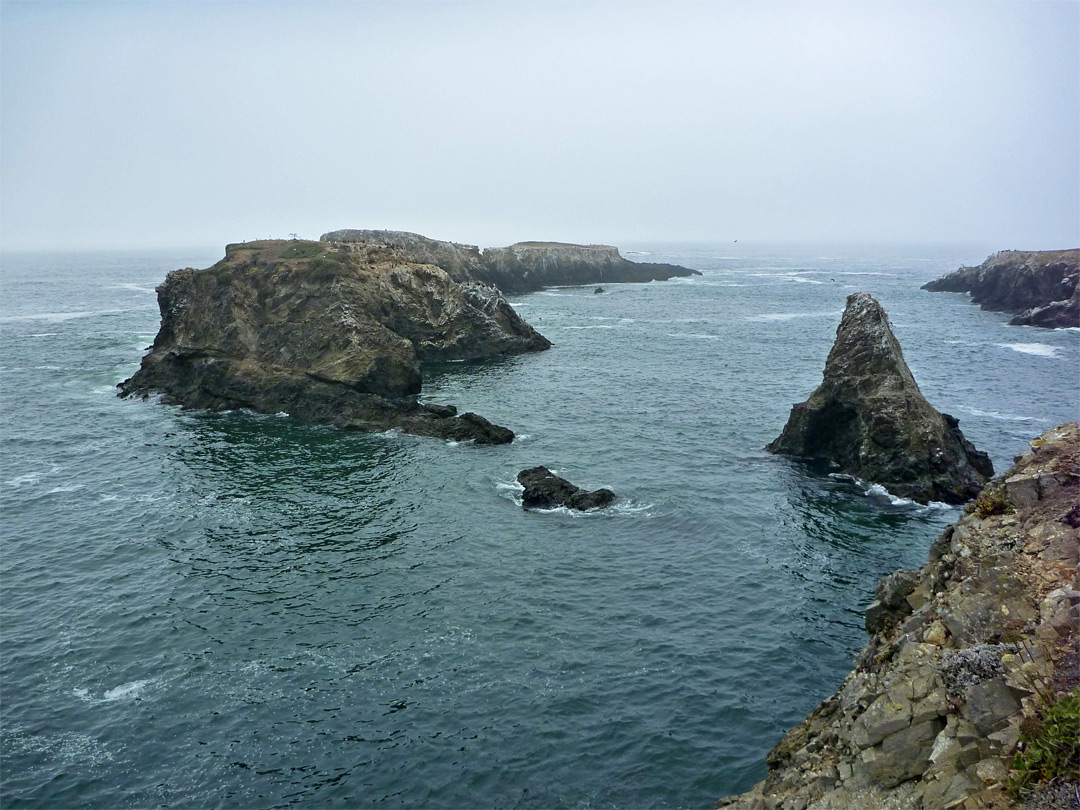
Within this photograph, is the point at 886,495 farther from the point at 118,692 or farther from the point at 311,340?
the point at 311,340

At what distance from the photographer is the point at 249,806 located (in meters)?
23.3

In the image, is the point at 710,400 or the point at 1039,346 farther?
the point at 1039,346

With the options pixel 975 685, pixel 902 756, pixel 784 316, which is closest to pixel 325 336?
pixel 902 756

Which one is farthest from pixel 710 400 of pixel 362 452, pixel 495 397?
pixel 362 452

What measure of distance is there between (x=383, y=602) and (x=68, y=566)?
1856 cm

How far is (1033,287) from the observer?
5064 inches

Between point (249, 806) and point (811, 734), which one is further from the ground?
point (811, 734)

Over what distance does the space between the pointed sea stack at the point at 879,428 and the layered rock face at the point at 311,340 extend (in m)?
24.8

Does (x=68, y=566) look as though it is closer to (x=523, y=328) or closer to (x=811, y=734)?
(x=811, y=734)

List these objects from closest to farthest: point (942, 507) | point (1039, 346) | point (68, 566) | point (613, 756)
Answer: point (613, 756) → point (68, 566) → point (942, 507) → point (1039, 346)

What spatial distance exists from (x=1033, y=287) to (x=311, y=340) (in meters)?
124

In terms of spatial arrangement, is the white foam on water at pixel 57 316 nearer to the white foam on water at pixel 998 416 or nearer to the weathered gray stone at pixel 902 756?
the white foam on water at pixel 998 416

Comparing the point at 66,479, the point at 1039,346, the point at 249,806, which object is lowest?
the point at 249,806

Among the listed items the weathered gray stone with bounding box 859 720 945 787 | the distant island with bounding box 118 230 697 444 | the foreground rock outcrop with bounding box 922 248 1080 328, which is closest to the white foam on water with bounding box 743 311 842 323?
the foreground rock outcrop with bounding box 922 248 1080 328
